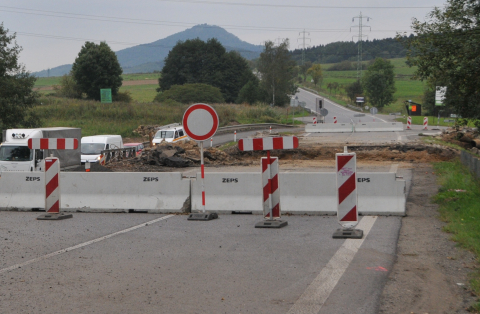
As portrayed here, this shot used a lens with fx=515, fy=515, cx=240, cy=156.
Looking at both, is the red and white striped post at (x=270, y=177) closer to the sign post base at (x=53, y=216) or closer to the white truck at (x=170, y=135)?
the sign post base at (x=53, y=216)

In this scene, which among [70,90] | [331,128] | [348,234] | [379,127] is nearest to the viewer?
[348,234]

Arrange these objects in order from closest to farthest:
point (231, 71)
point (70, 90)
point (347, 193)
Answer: point (347, 193) < point (70, 90) < point (231, 71)

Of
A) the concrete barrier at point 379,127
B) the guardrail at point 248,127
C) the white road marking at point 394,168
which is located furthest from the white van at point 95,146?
the concrete barrier at point 379,127

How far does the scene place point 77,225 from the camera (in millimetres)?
10367

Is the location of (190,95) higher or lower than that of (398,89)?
lower

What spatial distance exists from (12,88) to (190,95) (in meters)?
49.9

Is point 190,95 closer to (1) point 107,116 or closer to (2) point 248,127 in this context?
(2) point 248,127

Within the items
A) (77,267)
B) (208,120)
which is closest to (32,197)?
(208,120)

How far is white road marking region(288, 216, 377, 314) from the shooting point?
536cm

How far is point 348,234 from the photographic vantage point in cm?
854

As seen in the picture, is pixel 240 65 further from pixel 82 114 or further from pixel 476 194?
pixel 476 194

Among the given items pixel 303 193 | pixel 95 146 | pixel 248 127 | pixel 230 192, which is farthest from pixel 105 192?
pixel 248 127

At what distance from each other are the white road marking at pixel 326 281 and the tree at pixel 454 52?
6348 mm

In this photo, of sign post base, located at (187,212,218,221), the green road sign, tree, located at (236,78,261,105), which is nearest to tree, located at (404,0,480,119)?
sign post base, located at (187,212,218,221)
